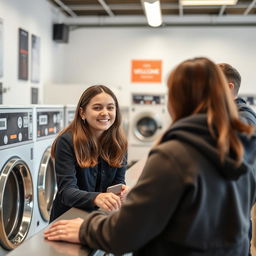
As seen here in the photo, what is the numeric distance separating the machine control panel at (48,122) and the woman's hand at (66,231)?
2.19 meters

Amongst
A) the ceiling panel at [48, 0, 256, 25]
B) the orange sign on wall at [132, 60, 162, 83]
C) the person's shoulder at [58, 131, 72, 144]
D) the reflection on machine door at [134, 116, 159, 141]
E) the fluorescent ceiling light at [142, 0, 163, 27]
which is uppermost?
the ceiling panel at [48, 0, 256, 25]

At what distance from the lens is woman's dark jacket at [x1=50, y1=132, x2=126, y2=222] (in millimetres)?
1722

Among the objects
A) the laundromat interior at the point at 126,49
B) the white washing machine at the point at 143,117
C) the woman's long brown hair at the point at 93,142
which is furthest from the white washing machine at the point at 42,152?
the white washing machine at the point at 143,117

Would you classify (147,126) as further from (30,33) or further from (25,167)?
(25,167)

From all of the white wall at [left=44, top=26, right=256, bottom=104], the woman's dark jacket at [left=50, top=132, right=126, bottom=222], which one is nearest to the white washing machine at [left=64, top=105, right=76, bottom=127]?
the white wall at [left=44, top=26, right=256, bottom=104]

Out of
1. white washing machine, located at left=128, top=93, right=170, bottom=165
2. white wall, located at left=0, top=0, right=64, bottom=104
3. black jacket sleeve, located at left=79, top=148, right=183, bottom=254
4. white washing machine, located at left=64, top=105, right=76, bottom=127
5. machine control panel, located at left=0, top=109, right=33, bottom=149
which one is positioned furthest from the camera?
white washing machine, located at left=128, top=93, right=170, bottom=165

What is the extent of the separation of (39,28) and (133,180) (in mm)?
3681

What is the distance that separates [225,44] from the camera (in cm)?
650

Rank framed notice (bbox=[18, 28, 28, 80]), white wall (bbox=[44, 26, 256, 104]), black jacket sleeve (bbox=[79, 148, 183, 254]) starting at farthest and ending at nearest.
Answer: white wall (bbox=[44, 26, 256, 104])
framed notice (bbox=[18, 28, 28, 80])
black jacket sleeve (bbox=[79, 148, 183, 254])

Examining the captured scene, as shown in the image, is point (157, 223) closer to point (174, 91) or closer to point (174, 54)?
point (174, 91)

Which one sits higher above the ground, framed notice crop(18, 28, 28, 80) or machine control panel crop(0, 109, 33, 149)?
framed notice crop(18, 28, 28, 80)

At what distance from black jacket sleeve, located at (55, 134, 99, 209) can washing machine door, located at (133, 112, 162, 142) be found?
14.4ft

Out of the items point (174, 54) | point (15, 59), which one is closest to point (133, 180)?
point (15, 59)

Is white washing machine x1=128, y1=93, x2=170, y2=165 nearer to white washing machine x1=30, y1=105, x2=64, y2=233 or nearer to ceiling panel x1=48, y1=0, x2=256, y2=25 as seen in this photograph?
ceiling panel x1=48, y1=0, x2=256, y2=25
